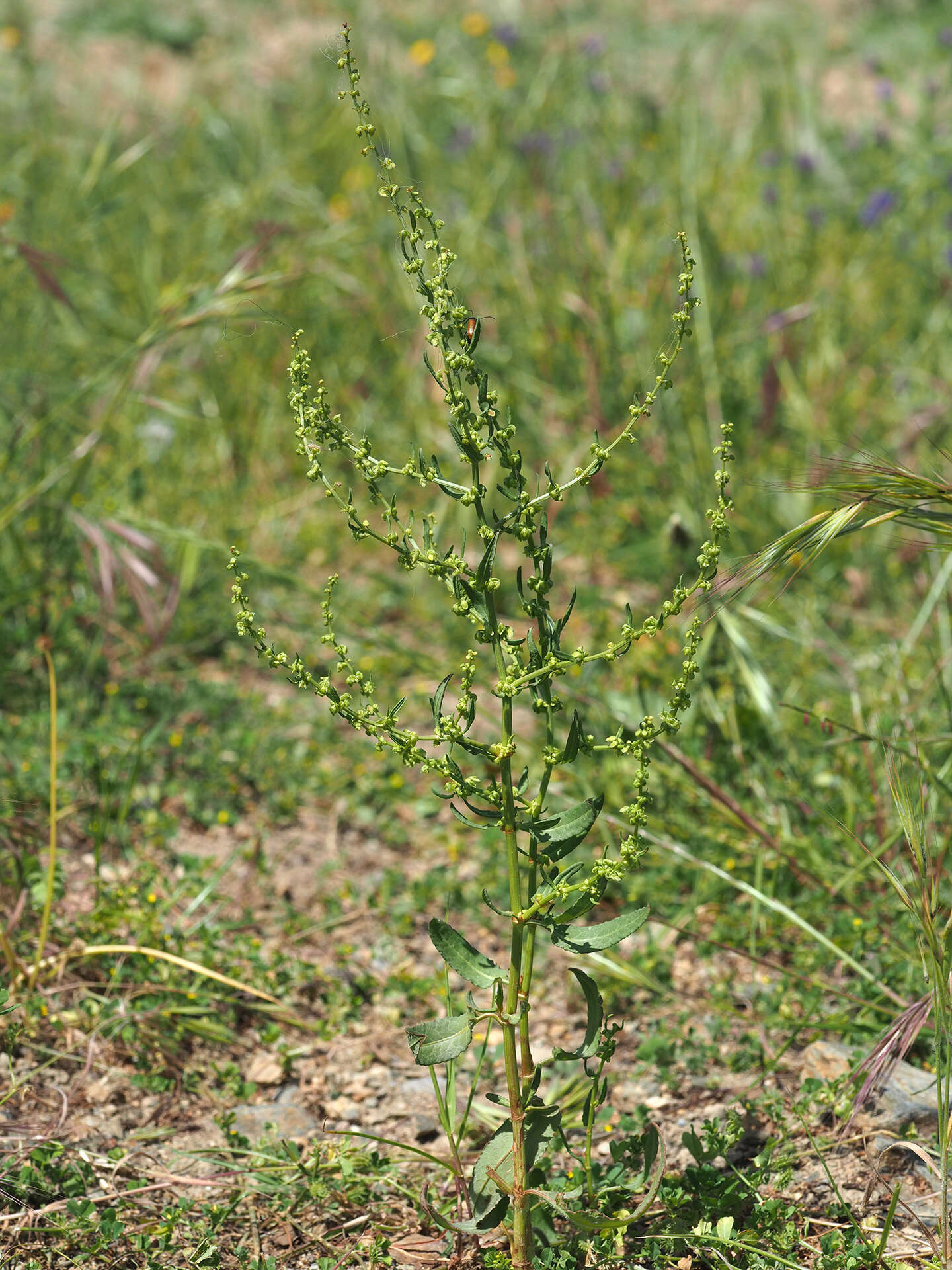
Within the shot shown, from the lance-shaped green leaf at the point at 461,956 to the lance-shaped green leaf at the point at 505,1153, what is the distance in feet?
0.56

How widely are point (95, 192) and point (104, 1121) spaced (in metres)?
3.80

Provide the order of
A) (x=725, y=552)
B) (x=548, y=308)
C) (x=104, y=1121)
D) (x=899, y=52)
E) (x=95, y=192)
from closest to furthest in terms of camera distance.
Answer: (x=104, y=1121), (x=725, y=552), (x=548, y=308), (x=95, y=192), (x=899, y=52)

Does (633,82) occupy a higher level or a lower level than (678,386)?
higher

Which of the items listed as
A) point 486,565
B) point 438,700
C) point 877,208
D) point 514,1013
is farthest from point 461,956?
point 877,208

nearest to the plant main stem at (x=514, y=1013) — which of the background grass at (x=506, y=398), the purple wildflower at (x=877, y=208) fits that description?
the background grass at (x=506, y=398)

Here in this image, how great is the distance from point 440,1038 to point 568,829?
282 millimetres

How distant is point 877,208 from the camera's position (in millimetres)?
4250

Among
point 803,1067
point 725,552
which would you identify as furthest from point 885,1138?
point 725,552

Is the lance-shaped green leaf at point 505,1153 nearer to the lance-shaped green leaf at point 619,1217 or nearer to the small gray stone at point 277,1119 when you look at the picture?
the lance-shaped green leaf at point 619,1217

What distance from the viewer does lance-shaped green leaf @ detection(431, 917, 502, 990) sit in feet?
4.67

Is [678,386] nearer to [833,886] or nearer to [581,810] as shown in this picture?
[833,886]

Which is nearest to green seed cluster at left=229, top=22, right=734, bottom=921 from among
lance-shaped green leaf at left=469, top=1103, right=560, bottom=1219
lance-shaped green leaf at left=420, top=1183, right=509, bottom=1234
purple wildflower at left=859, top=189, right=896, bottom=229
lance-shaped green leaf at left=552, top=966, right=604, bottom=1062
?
lance-shaped green leaf at left=552, top=966, right=604, bottom=1062

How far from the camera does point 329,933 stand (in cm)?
230

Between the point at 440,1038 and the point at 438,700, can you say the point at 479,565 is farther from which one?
the point at 440,1038
